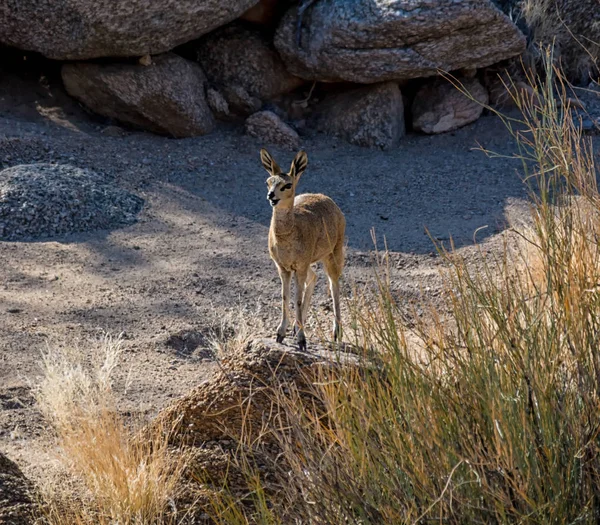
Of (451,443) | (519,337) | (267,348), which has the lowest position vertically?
(267,348)

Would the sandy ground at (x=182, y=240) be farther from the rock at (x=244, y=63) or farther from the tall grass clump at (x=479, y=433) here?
the tall grass clump at (x=479, y=433)

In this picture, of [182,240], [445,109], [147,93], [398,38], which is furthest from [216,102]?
[182,240]

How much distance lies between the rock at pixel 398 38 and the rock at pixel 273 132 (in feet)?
3.03

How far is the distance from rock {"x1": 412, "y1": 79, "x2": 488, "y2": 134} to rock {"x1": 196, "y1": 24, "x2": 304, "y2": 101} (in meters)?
1.88

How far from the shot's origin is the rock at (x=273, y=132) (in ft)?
36.6

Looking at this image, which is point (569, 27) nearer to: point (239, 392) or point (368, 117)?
point (368, 117)

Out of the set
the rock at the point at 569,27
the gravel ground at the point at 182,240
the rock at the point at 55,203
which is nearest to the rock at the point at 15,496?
the gravel ground at the point at 182,240

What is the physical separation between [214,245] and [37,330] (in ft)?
8.15

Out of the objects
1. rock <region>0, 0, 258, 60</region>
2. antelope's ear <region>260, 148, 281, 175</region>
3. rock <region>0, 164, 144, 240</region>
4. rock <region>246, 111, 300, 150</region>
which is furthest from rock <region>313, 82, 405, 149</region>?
antelope's ear <region>260, 148, 281, 175</region>

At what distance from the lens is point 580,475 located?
304 cm

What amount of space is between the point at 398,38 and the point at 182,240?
424 centimetres

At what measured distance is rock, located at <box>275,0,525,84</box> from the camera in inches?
423

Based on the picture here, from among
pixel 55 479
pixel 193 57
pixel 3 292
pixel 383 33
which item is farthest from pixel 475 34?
pixel 55 479

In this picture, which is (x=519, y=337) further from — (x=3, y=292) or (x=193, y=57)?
(x=193, y=57)
